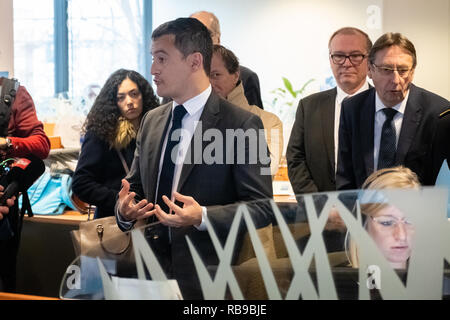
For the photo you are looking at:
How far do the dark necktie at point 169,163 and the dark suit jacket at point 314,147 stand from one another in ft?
2.93

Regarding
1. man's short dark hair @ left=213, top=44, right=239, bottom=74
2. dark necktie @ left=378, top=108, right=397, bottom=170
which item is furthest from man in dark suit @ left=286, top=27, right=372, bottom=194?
dark necktie @ left=378, top=108, right=397, bottom=170

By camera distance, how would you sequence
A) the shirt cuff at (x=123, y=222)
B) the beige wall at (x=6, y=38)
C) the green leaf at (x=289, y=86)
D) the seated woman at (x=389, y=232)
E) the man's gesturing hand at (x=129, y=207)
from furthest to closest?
the green leaf at (x=289, y=86) < the beige wall at (x=6, y=38) < the shirt cuff at (x=123, y=222) < the man's gesturing hand at (x=129, y=207) < the seated woman at (x=389, y=232)

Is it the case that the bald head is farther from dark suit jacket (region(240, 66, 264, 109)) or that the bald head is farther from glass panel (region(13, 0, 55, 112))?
glass panel (region(13, 0, 55, 112))

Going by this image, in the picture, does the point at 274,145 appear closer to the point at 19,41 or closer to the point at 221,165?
the point at 221,165

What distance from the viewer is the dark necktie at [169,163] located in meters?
1.86

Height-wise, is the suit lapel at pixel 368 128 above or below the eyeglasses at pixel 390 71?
below

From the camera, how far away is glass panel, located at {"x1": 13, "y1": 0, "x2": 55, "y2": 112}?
6402mm

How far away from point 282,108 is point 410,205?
5642mm

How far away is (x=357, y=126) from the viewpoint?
6.59ft

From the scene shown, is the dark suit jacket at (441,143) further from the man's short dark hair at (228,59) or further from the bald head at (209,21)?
the bald head at (209,21)

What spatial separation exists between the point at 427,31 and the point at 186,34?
515cm

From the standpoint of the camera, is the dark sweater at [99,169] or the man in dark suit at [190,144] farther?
the dark sweater at [99,169]

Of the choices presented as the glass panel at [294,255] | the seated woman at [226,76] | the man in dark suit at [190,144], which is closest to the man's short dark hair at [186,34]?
the man in dark suit at [190,144]

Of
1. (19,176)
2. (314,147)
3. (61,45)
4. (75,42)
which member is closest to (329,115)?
(314,147)
